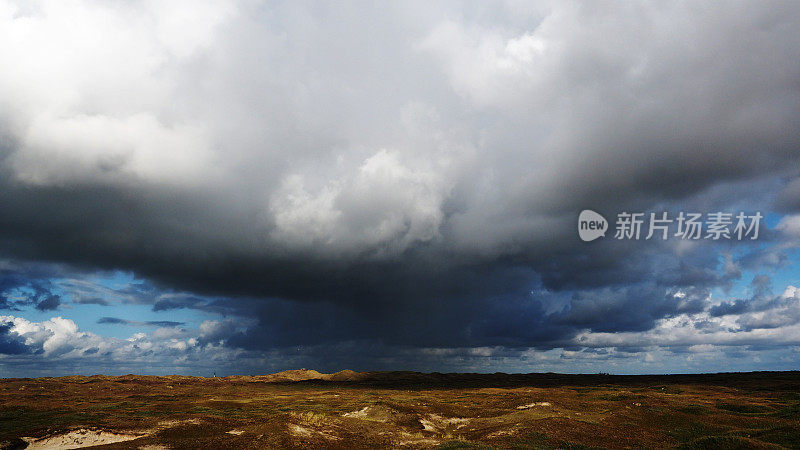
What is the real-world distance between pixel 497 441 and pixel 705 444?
605 inches

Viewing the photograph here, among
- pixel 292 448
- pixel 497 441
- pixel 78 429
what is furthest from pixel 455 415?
pixel 78 429

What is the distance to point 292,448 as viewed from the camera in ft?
118

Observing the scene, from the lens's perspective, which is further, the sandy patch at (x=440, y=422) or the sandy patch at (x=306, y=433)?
the sandy patch at (x=440, y=422)

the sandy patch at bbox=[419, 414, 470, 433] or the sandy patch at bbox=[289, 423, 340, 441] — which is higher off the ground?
the sandy patch at bbox=[289, 423, 340, 441]

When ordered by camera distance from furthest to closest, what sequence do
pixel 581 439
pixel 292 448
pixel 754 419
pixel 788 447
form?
1. pixel 754 419
2. pixel 581 439
3. pixel 292 448
4. pixel 788 447

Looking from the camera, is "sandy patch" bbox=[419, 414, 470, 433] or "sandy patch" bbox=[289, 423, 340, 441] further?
"sandy patch" bbox=[419, 414, 470, 433]

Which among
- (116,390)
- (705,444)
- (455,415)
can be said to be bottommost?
(116,390)

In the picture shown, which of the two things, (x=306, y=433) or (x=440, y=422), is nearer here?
(x=306, y=433)

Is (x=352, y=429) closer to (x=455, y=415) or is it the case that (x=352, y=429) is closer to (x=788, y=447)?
(x=455, y=415)

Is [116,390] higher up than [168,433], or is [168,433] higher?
[168,433]

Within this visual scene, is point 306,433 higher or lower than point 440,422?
higher

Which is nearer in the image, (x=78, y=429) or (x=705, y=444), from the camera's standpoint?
(x=705, y=444)

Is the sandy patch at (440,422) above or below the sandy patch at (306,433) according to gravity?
below

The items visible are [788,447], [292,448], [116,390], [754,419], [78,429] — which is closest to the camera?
[788,447]
